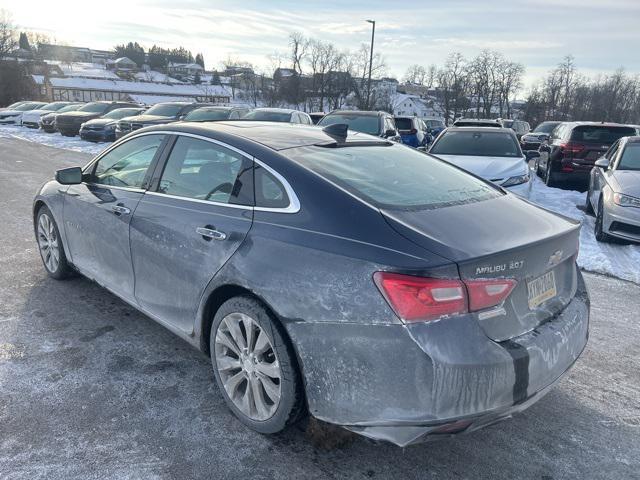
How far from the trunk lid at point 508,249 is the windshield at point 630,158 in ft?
19.0

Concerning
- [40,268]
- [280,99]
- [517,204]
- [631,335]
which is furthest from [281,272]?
[280,99]

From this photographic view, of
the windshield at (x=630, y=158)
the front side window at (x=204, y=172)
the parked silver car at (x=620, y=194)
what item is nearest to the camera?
the front side window at (x=204, y=172)

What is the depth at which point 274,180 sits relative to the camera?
108 inches

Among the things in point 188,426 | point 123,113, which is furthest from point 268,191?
point 123,113

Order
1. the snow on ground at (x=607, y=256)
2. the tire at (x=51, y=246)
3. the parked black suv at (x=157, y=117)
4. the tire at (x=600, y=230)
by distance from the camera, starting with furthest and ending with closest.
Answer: the parked black suv at (x=157, y=117) < the tire at (x=600, y=230) < the snow on ground at (x=607, y=256) < the tire at (x=51, y=246)

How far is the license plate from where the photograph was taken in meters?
2.42

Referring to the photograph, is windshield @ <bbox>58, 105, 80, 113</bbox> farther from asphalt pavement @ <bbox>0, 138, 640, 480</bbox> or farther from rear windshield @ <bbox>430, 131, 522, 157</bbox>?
asphalt pavement @ <bbox>0, 138, 640, 480</bbox>

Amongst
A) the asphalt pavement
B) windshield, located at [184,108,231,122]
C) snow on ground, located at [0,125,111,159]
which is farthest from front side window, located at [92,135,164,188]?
snow on ground, located at [0,125,111,159]

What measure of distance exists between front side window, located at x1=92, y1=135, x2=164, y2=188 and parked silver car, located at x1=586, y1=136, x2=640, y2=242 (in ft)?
19.4

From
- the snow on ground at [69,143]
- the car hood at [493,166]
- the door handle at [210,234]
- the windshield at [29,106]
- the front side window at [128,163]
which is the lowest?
the snow on ground at [69,143]

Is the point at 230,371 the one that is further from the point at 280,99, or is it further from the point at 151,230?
the point at 280,99

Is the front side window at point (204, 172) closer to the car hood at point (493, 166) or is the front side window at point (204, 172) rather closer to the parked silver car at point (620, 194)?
the car hood at point (493, 166)

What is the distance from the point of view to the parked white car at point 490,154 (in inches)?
328

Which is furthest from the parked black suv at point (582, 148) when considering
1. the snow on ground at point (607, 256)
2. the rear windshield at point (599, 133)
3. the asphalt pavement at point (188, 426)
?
the asphalt pavement at point (188, 426)
